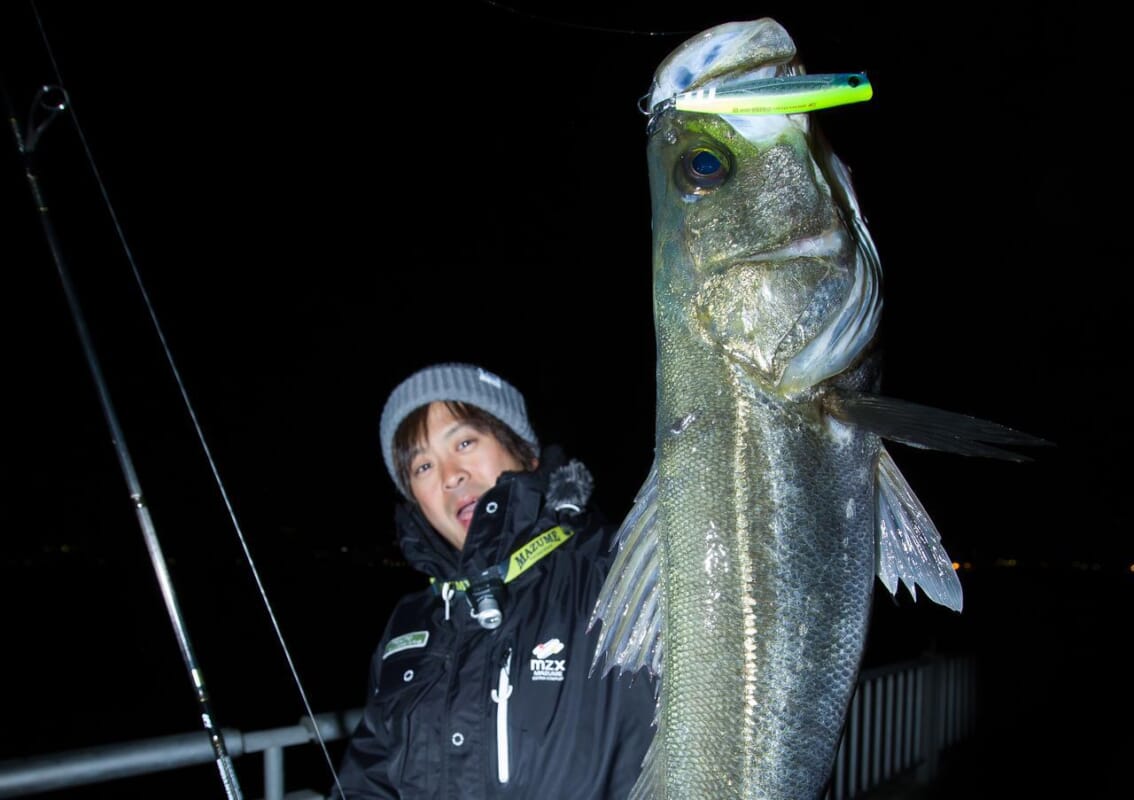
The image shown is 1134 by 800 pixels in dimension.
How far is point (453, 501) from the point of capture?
2.75 metres

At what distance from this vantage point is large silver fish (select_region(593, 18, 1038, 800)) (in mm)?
1410

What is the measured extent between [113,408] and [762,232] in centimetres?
252

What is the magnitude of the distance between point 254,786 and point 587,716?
56.8 feet

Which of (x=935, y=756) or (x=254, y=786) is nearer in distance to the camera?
(x=935, y=756)

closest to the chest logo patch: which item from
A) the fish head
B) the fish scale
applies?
the fish scale

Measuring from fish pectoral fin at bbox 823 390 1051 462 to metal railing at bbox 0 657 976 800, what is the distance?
1.26 metres

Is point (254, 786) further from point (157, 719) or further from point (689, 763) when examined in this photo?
point (689, 763)

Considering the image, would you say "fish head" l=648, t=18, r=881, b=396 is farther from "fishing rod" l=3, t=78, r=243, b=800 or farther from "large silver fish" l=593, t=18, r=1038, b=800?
"fishing rod" l=3, t=78, r=243, b=800

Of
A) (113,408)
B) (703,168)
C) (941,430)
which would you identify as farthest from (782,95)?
(113,408)

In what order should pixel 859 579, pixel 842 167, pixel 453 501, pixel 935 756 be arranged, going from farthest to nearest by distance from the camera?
pixel 935 756 → pixel 453 501 → pixel 842 167 → pixel 859 579

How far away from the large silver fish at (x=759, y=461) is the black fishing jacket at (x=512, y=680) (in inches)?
13.0

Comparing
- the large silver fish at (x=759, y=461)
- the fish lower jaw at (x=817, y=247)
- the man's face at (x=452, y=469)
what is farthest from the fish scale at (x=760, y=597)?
the man's face at (x=452, y=469)

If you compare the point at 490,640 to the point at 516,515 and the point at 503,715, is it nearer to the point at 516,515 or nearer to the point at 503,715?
the point at 503,715

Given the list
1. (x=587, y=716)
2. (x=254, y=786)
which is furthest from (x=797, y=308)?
(x=254, y=786)
